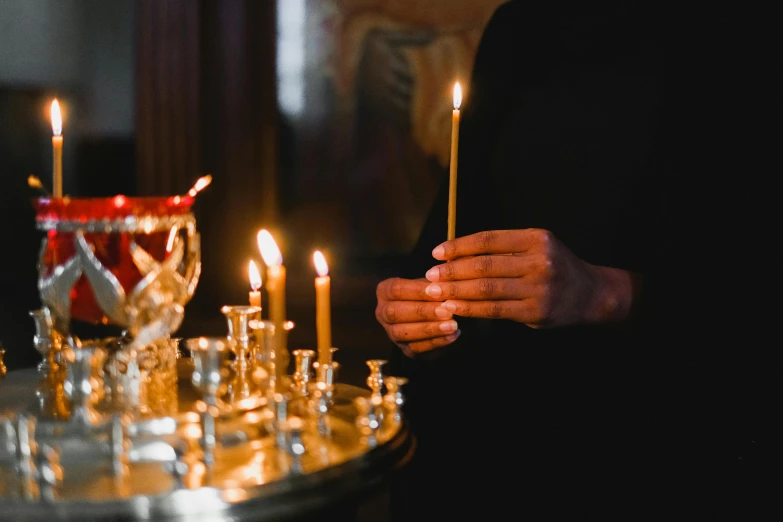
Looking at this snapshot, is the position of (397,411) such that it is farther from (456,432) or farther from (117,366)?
(456,432)

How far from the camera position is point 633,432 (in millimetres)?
1415

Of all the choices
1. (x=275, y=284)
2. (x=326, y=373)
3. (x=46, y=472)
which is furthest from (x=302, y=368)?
(x=46, y=472)

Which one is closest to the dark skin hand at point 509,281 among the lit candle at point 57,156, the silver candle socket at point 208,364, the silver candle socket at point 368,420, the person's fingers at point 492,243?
the person's fingers at point 492,243

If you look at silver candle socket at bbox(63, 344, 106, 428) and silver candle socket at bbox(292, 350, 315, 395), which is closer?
silver candle socket at bbox(63, 344, 106, 428)

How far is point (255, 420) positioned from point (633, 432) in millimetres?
779

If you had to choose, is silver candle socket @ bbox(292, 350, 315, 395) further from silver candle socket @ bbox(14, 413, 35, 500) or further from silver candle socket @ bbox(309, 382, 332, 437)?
silver candle socket @ bbox(14, 413, 35, 500)

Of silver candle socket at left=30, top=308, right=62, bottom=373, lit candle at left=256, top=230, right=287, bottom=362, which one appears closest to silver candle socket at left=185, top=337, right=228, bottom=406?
lit candle at left=256, top=230, right=287, bottom=362

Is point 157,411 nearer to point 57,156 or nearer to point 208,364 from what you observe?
point 208,364

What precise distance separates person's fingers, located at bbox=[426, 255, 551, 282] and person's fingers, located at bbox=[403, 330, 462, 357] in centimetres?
11

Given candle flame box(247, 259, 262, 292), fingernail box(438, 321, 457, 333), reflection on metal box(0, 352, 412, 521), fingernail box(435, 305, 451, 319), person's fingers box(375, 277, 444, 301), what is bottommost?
reflection on metal box(0, 352, 412, 521)

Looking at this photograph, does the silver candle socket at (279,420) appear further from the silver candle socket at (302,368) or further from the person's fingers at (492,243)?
the person's fingers at (492,243)

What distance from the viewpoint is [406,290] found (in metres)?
1.29

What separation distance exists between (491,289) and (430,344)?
181mm

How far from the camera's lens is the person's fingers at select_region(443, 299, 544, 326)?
1.19 metres
